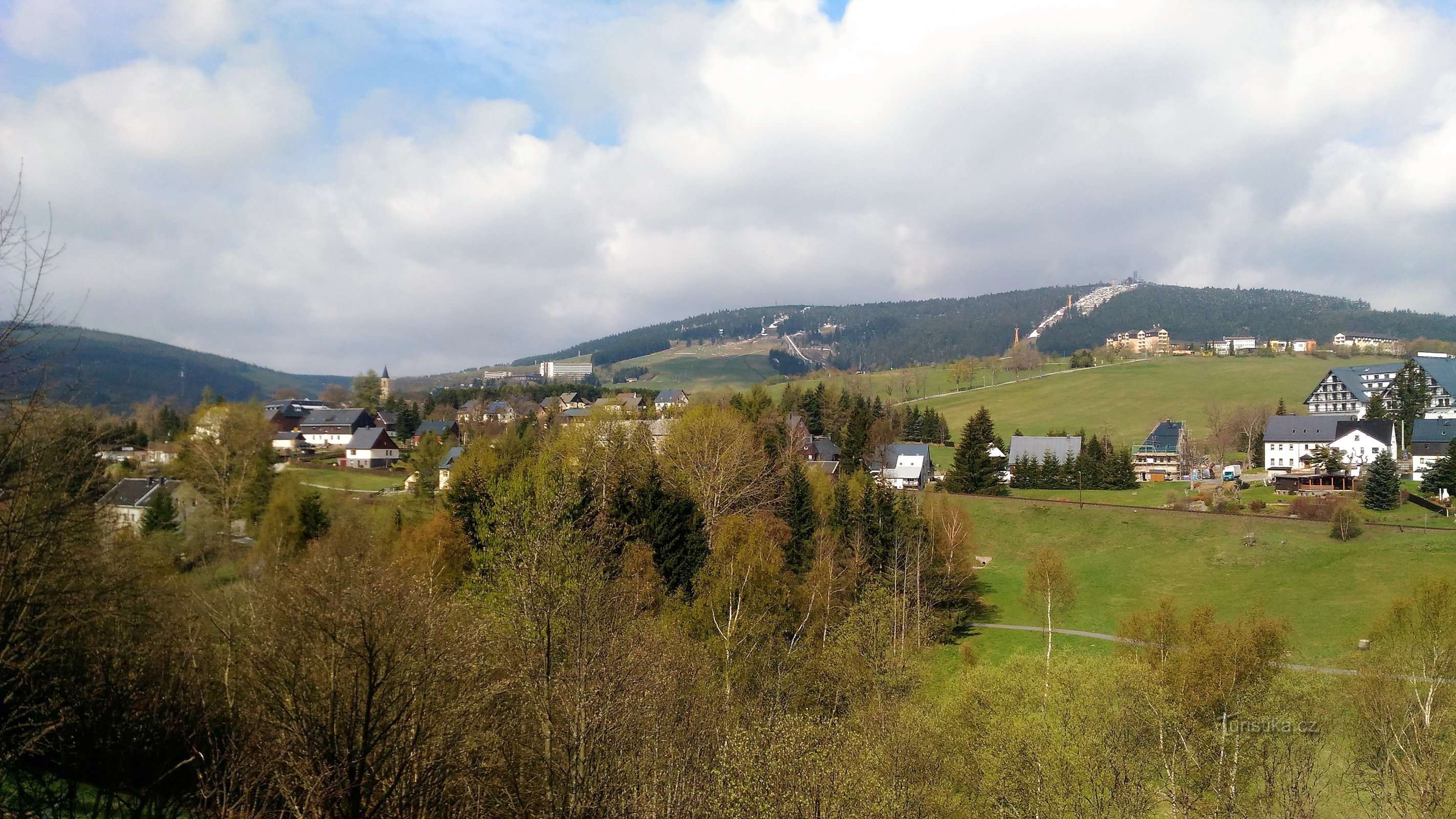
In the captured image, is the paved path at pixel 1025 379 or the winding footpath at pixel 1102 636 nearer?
the winding footpath at pixel 1102 636

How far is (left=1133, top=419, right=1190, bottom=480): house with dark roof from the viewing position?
7944 centimetres

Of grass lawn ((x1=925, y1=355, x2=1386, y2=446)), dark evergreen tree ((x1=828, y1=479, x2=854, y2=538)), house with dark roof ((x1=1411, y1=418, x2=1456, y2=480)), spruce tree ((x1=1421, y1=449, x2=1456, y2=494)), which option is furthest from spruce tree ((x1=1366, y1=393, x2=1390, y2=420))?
dark evergreen tree ((x1=828, y1=479, x2=854, y2=538))

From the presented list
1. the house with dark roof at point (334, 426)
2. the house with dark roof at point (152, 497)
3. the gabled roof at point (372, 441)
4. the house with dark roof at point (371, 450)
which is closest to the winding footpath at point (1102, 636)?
the house with dark roof at point (152, 497)

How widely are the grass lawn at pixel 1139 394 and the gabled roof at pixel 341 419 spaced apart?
8150 cm

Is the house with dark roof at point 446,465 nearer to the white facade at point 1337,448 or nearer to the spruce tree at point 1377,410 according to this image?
the white facade at point 1337,448

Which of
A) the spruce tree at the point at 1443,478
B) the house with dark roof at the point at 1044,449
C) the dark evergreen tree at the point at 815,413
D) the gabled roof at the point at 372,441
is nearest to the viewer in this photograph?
the spruce tree at the point at 1443,478

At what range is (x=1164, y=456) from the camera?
8244 cm

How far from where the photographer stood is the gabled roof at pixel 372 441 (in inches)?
3745

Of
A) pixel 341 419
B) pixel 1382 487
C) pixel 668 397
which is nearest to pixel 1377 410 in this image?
pixel 1382 487

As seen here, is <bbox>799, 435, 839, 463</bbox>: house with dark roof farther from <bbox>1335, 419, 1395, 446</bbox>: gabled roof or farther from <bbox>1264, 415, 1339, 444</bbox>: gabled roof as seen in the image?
<bbox>1335, 419, 1395, 446</bbox>: gabled roof

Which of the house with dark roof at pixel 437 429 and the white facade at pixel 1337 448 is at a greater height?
the house with dark roof at pixel 437 429

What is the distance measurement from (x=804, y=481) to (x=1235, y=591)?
24.3 metres

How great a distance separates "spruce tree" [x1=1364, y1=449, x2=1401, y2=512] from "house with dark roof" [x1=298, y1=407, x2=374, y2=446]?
10844 centimetres

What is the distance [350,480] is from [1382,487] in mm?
84726
